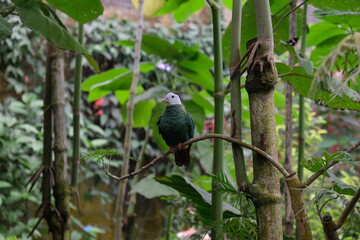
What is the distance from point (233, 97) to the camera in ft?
2.55

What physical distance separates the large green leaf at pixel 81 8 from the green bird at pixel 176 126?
1.41ft

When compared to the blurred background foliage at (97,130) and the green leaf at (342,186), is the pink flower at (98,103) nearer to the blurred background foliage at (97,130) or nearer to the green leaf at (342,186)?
the blurred background foliage at (97,130)

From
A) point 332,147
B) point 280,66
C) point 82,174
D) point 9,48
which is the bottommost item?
point 82,174

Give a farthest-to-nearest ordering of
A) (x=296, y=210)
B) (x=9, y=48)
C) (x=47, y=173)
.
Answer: (x=9, y=48)
(x=47, y=173)
(x=296, y=210)

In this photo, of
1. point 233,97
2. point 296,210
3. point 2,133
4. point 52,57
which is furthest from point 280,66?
point 2,133

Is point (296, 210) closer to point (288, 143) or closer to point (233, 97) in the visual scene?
point (233, 97)

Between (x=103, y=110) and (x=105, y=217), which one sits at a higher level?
(x=103, y=110)

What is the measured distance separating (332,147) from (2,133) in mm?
2969

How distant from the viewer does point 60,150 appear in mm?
1535

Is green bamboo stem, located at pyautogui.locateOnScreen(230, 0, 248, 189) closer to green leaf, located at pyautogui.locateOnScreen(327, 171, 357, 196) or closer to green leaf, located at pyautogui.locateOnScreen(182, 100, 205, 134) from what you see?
green leaf, located at pyautogui.locateOnScreen(327, 171, 357, 196)

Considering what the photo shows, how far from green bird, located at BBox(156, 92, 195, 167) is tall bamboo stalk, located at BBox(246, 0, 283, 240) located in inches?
8.8

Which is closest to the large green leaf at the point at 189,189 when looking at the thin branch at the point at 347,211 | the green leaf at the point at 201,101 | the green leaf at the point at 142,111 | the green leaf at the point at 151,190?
the thin branch at the point at 347,211

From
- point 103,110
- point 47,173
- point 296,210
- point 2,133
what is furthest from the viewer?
point 103,110

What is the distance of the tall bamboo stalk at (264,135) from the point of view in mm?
663
